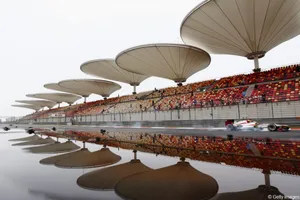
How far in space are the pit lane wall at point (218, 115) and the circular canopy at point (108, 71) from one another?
15.4m

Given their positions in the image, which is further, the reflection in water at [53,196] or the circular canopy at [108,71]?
the circular canopy at [108,71]

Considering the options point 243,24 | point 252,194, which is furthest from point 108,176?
point 243,24

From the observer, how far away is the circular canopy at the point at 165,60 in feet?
107

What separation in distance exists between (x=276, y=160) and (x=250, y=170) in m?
1.21

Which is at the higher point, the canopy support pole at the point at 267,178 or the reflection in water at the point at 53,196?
the reflection in water at the point at 53,196

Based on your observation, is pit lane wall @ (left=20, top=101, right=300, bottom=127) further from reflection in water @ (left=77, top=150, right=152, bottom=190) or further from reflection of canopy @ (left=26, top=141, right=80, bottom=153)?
reflection in water @ (left=77, top=150, right=152, bottom=190)

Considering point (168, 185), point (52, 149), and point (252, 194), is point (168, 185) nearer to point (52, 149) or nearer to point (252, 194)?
point (252, 194)

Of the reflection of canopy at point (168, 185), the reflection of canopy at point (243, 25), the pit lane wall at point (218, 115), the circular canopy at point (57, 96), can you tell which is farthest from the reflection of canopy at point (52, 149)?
the circular canopy at point (57, 96)

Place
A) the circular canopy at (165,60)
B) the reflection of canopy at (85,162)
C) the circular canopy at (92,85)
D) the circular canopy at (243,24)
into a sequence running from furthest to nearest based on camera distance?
the circular canopy at (92,85) < the circular canopy at (165,60) < the circular canopy at (243,24) < the reflection of canopy at (85,162)

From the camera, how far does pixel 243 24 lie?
2602 centimetres

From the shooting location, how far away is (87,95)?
255ft

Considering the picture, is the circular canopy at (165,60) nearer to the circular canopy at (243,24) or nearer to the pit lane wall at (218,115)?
the circular canopy at (243,24)

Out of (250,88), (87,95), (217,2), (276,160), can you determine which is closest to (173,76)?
(250,88)

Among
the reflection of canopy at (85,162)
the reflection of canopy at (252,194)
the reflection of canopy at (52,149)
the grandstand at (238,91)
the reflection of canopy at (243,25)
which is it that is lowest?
the reflection of canopy at (52,149)
